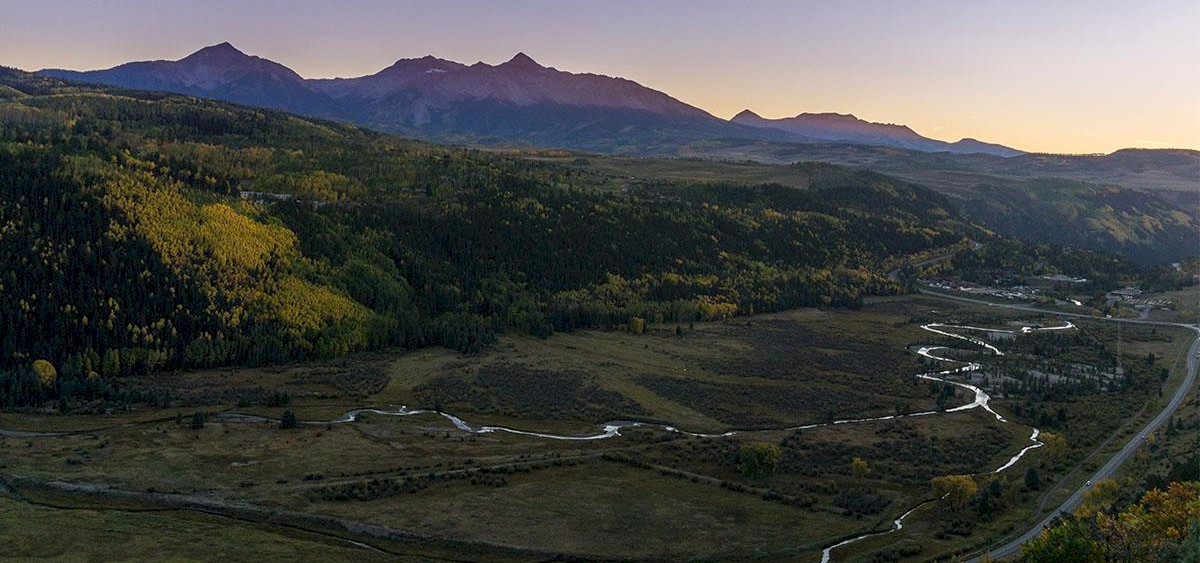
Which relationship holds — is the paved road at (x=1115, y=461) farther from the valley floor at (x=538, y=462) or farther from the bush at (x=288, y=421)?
the bush at (x=288, y=421)

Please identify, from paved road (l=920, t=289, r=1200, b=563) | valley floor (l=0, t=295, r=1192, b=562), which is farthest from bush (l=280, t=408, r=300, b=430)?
paved road (l=920, t=289, r=1200, b=563)

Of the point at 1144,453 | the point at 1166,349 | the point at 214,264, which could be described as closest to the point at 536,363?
the point at 214,264

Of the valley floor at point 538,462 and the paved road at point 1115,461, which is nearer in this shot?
the valley floor at point 538,462

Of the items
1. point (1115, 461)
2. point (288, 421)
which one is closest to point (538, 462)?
point (288, 421)

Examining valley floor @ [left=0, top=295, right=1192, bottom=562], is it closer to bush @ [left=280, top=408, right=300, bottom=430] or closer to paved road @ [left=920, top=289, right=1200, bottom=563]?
bush @ [left=280, top=408, right=300, bottom=430]

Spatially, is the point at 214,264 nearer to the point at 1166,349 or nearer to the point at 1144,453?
the point at 1144,453

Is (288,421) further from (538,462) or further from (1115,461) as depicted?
(1115,461)

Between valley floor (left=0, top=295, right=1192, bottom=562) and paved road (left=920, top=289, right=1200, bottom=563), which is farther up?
paved road (left=920, top=289, right=1200, bottom=563)

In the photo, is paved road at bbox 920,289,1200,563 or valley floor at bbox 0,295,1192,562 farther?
paved road at bbox 920,289,1200,563

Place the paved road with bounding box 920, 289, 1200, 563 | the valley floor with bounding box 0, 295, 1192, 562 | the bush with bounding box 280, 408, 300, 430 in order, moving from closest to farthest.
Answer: the valley floor with bounding box 0, 295, 1192, 562 < the paved road with bounding box 920, 289, 1200, 563 < the bush with bounding box 280, 408, 300, 430

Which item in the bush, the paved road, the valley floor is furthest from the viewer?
the bush

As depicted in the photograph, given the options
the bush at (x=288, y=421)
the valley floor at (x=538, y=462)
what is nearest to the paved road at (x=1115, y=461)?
the valley floor at (x=538, y=462)
